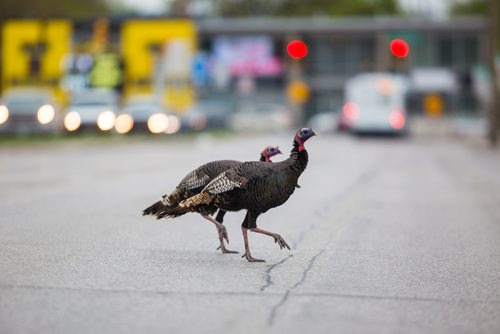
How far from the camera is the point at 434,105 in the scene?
202 feet

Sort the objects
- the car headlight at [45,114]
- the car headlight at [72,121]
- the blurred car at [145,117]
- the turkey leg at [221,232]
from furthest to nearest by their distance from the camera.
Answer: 1. the blurred car at [145,117]
2. the car headlight at [72,121]
3. the car headlight at [45,114]
4. the turkey leg at [221,232]

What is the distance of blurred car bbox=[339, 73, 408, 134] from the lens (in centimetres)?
4475

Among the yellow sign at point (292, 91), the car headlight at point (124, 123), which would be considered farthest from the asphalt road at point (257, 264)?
the yellow sign at point (292, 91)

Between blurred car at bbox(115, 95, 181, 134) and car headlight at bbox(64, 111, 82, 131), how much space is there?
→ 7.51ft

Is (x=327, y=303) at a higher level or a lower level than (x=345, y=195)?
higher

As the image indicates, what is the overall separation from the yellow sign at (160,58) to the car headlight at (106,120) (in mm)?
12922

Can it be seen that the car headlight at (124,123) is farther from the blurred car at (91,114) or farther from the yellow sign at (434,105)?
the yellow sign at (434,105)

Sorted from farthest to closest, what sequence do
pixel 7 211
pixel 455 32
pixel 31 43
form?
1. pixel 455 32
2. pixel 31 43
3. pixel 7 211

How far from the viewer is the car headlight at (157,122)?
44.3m

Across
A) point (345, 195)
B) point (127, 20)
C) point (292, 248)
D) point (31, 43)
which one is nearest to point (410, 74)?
point (127, 20)

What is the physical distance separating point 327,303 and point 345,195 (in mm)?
9793

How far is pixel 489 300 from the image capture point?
731 centimetres

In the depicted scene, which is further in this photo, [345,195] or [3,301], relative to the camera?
[345,195]

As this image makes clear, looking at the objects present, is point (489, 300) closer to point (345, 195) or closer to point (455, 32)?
point (345, 195)
